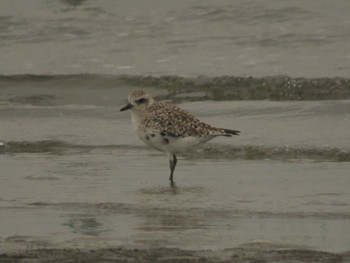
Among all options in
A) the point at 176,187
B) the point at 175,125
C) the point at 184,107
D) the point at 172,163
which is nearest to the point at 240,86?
the point at 184,107

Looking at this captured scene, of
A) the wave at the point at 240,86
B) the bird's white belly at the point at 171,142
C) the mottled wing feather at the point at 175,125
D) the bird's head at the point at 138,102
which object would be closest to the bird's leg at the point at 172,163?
the bird's white belly at the point at 171,142

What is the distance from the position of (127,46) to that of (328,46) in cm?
330

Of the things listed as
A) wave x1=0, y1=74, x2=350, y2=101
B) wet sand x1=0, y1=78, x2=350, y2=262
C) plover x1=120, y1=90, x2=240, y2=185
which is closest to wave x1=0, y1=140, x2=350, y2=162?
wet sand x1=0, y1=78, x2=350, y2=262

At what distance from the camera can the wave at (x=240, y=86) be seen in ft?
51.5

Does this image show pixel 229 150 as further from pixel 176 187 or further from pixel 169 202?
pixel 169 202

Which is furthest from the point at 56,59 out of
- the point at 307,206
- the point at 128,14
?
the point at 307,206

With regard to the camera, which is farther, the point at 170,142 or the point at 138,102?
the point at 138,102

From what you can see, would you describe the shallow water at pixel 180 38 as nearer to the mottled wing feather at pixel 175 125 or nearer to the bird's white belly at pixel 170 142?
the mottled wing feather at pixel 175 125

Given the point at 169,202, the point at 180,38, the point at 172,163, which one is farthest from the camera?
the point at 180,38

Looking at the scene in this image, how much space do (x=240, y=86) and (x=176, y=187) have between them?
6063mm

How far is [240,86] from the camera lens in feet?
53.6

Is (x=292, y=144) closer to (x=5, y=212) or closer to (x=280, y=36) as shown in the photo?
(x=5, y=212)

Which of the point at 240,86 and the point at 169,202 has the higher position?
the point at 240,86

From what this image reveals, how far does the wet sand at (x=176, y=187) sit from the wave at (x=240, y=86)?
320 mm
